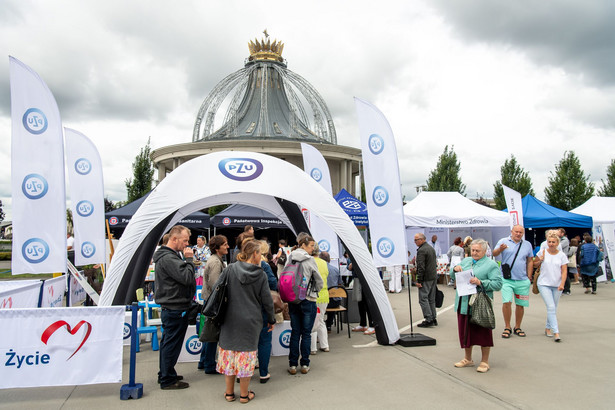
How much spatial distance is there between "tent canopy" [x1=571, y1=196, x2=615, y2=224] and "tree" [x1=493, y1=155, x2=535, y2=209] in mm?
9136

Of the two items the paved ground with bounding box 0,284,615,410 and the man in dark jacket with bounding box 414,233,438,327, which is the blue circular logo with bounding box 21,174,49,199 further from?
the man in dark jacket with bounding box 414,233,438,327

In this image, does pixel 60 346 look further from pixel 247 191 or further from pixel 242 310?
pixel 247 191

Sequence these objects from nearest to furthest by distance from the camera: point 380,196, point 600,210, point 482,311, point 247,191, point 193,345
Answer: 1. point 482,311
2. point 193,345
3. point 247,191
4. point 380,196
5. point 600,210

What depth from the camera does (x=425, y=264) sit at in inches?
309

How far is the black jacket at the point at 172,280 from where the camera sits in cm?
464

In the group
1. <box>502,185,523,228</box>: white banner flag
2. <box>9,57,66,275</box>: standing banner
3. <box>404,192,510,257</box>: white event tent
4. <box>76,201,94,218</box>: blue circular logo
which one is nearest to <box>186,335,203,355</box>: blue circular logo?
<box>9,57,66,275</box>: standing banner

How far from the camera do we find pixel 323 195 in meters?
6.65

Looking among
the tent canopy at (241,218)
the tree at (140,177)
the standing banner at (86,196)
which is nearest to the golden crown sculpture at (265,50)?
the tree at (140,177)

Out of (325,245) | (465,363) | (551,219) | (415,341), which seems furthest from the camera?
(551,219)

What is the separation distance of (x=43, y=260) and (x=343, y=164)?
1277 inches

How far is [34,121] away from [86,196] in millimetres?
3782

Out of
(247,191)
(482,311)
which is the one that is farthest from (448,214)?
(247,191)

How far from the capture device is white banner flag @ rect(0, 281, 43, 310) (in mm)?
5789

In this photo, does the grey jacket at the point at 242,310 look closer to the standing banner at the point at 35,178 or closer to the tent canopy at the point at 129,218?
the standing banner at the point at 35,178
